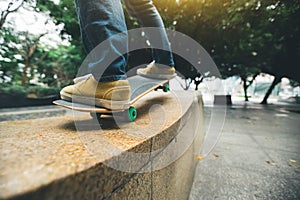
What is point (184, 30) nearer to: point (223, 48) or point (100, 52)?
point (223, 48)

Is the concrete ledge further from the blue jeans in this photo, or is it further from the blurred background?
the blurred background

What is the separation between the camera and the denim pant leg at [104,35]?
0.94m

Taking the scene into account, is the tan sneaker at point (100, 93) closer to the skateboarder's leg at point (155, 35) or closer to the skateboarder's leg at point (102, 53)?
the skateboarder's leg at point (102, 53)

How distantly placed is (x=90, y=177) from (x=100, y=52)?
0.81 m

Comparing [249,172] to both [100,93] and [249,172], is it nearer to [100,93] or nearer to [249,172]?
[249,172]

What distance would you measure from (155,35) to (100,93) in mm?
1072

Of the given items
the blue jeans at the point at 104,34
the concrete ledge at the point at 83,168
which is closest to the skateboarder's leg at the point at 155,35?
the blue jeans at the point at 104,34

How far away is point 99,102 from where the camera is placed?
A: 100cm

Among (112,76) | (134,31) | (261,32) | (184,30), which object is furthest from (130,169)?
(261,32)

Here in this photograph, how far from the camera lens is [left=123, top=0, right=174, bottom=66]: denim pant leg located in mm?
1558

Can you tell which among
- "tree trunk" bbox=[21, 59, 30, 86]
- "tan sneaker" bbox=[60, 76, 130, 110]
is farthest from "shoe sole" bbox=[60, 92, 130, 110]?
"tree trunk" bbox=[21, 59, 30, 86]

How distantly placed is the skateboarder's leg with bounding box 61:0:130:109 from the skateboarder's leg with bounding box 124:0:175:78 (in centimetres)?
60

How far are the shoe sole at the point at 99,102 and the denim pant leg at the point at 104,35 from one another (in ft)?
0.45

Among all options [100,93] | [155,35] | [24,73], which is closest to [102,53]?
[100,93]
